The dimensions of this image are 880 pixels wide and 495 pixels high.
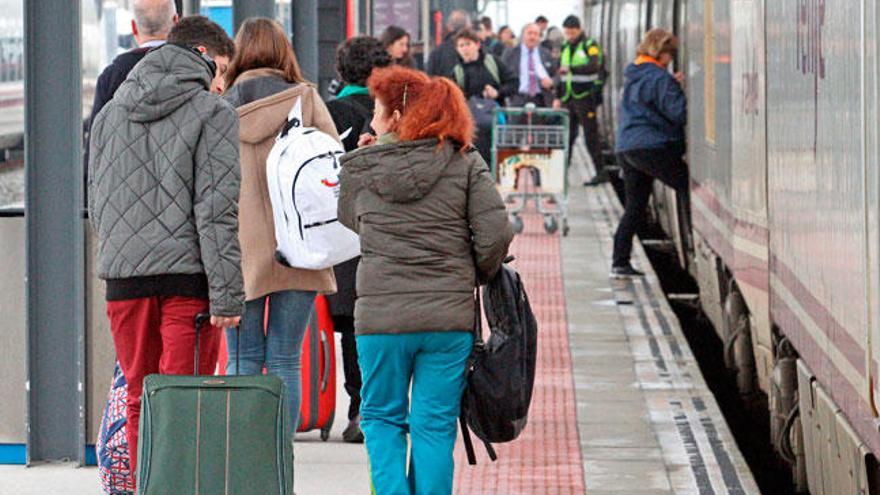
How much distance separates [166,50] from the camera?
20.7ft

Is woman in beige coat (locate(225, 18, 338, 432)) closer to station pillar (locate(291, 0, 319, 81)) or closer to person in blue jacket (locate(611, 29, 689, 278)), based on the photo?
person in blue jacket (locate(611, 29, 689, 278))

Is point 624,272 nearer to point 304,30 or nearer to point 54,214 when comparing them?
point 304,30

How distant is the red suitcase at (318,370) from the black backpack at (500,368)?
6.21 feet

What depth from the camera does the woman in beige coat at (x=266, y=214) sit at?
708 centimetres

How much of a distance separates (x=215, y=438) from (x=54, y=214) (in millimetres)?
2065

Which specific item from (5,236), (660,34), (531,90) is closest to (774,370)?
(5,236)

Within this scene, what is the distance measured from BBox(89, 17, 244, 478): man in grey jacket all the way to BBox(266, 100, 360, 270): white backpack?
736 millimetres

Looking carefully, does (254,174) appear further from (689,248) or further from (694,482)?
(689,248)

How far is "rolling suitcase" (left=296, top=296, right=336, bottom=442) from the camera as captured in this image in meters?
8.36

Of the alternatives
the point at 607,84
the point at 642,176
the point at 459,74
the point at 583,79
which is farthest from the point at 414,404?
the point at 607,84

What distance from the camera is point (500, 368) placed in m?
6.47

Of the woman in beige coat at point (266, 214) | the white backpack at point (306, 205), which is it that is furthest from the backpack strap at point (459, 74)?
the white backpack at point (306, 205)

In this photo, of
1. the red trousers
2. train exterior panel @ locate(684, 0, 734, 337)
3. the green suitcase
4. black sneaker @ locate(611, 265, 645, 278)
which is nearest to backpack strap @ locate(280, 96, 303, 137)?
the red trousers

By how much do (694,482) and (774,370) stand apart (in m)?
0.72
